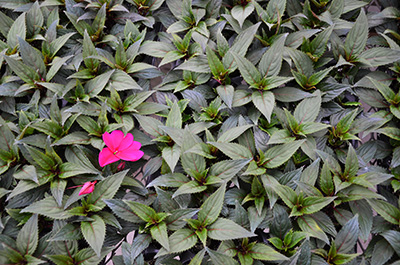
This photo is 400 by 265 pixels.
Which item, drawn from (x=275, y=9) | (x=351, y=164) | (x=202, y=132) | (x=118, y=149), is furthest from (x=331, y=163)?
(x=118, y=149)

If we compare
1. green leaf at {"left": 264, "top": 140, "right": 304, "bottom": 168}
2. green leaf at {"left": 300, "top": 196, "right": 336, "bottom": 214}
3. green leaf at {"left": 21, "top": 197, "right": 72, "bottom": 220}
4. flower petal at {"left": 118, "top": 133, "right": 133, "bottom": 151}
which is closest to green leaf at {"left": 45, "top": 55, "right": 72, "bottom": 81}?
flower petal at {"left": 118, "top": 133, "right": 133, "bottom": 151}

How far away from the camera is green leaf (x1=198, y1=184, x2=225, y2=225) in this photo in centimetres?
129

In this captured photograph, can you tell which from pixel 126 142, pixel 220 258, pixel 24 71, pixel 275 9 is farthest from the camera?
pixel 275 9

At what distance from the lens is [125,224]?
53.7 inches

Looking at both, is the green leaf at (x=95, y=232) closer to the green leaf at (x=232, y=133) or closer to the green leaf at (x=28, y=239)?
the green leaf at (x=28, y=239)

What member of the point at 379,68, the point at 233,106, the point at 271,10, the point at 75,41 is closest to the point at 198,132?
the point at 233,106

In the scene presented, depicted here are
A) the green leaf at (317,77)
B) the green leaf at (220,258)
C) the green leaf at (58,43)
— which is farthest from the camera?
the green leaf at (58,43)

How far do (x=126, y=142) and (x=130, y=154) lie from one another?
0.07 metres

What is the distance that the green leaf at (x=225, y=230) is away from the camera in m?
1.23

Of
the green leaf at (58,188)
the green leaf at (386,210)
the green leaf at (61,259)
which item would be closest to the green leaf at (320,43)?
the green leaf at (386,210)

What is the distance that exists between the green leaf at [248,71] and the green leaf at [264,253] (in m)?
0.69

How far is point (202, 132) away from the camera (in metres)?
1.50

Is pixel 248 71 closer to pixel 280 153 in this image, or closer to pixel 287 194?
pixel 280 153

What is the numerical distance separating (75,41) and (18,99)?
1.34 feet
